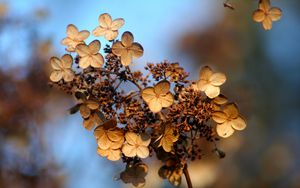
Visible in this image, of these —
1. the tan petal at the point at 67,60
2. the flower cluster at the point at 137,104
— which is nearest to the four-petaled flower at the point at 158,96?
the flower cluster at the point at 137,104

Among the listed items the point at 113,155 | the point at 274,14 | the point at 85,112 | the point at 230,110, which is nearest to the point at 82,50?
the point at 85,112

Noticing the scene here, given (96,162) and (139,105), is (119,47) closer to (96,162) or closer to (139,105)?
(139,105)

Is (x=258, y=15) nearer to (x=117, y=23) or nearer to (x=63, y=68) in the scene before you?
(x=117, y=23)

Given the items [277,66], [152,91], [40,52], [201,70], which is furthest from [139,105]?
[277,66]

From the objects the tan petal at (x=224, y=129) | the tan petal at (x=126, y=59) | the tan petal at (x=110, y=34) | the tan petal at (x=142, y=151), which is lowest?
the tan petal at (x=142, y=151)

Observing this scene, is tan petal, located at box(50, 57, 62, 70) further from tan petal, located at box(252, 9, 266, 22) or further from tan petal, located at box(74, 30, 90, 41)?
tan petal, located at box(252, 9, 266, 22)

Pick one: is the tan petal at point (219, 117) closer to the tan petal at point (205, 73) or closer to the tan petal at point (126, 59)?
the tan petal at point (205, 73)

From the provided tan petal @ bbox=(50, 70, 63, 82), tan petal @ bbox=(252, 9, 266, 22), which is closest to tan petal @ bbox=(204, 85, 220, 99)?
tan petal @ bbox=(252, 9, 266, 22)
